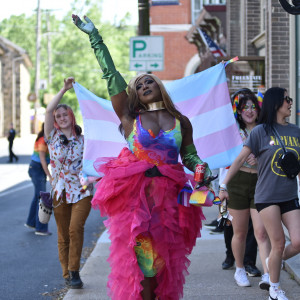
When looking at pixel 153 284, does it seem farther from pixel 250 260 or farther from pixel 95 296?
pixel 250 260

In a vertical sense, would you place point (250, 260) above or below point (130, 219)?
below

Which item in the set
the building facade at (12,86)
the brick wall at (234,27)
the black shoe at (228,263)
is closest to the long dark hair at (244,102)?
the black shoe at (228,263)

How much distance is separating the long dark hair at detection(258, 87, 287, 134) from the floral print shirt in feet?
6.62

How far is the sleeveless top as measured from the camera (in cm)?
449

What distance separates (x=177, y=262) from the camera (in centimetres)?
447

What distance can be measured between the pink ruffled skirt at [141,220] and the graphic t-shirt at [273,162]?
3.98 feet

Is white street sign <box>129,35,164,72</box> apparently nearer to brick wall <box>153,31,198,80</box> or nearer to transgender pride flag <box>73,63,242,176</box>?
transgender pride flag <box>73,63,242,176</box>

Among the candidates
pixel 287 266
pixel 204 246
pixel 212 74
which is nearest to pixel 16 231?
pixel 204 246

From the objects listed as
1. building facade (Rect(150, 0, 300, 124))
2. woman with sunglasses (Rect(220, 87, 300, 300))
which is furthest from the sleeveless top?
building facade (Rect(150, 0, 300, 124))

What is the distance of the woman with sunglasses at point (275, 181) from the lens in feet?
18.0

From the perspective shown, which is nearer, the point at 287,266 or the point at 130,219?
the point at 130,219

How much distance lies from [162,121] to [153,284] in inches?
43.9

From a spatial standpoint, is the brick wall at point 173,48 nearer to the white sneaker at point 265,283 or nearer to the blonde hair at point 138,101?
the white sneaker at point 265,283

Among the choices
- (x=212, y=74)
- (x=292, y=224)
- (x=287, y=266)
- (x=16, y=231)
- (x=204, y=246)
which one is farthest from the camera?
(x=16, y=231)
